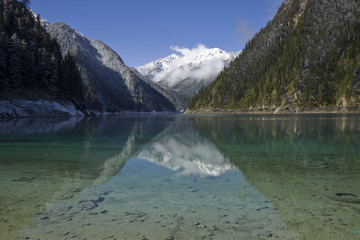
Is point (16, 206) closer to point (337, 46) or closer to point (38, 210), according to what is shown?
point (38, 210)

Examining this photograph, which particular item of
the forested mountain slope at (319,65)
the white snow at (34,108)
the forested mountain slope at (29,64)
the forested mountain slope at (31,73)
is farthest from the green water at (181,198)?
the forested mountain slope at (319,65)

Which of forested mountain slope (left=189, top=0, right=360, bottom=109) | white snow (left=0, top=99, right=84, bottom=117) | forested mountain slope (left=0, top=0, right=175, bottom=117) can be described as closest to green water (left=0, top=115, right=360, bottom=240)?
white snow (left=0, top=99, right=84, bottom=117)

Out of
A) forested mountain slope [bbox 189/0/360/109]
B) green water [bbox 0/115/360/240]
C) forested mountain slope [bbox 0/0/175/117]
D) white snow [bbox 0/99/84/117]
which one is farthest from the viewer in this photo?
forested mountain slope [bbox 189/0/360/109]

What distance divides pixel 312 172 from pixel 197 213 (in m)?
7.68

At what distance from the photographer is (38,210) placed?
26.8 ft

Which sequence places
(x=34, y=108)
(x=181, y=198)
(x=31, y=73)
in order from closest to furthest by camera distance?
1. (x=181, y=198)
2. (x=34, y=108)
3. (x=31, y=73)

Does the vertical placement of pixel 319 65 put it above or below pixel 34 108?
above

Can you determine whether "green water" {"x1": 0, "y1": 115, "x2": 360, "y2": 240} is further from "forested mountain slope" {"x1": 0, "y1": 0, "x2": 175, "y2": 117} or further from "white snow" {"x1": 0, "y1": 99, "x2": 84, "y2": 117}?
"forested mountain slope" {"x1": 0, "y1": 0, "x2": 175, "y2": 117}

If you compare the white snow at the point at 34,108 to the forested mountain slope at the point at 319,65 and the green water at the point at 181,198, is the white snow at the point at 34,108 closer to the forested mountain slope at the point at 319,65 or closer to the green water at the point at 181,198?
the green water at the point at 181,198

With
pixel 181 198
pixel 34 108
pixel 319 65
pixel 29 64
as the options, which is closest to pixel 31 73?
pixel 29 64

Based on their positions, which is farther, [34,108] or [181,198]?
[34,108]

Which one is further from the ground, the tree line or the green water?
the tree line

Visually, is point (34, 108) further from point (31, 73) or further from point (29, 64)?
point (29, 64)

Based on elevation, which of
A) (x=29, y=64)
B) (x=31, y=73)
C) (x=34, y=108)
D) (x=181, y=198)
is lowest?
(x=181, y=198)
